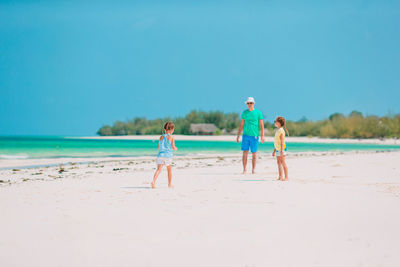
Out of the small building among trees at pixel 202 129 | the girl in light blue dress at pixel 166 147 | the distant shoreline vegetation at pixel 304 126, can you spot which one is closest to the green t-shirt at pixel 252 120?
the girl in light blue dress at pixel 166 147

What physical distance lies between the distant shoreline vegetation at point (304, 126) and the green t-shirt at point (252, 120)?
34551 mm

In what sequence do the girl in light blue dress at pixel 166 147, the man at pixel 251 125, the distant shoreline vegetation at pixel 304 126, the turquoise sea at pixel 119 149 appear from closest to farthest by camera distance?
the girl in light blue dress at pixel 166 147 < the man at pixel 251 125 < the turquoise sea at pixel 119 149 < the distant shoreline vegetation at pixel 304 126

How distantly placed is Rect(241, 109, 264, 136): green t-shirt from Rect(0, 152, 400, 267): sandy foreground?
3111 mm

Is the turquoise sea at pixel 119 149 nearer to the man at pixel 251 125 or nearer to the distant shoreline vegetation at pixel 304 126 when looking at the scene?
the distant shoreline vegetation at pixel 304 126

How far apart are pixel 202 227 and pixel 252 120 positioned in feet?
19.6

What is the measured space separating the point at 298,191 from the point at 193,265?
12.7 feet

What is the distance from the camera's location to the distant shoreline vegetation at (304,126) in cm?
5197

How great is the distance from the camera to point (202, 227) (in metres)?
4.16

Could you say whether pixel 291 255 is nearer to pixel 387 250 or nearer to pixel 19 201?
pixel 387 250

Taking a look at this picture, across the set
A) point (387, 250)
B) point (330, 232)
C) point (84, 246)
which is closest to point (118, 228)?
point (84, 246)

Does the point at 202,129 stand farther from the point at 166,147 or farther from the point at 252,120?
the point at 166,147

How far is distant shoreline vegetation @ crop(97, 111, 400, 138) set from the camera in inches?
2046

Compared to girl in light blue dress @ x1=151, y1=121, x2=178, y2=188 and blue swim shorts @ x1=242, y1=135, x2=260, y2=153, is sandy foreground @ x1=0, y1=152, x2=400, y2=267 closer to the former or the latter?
girl in light blue dress @ x1=151, y1=121, x2=178, y2=188

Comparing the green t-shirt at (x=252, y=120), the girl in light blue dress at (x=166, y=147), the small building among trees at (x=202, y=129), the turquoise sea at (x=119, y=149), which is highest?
the small building among trees at (x=202, y=129)
